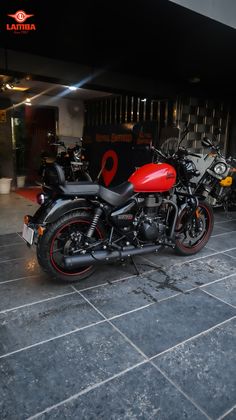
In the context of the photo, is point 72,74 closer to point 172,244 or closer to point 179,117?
point 179,117

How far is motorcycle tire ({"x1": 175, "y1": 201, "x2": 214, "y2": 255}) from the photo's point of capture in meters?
3.34

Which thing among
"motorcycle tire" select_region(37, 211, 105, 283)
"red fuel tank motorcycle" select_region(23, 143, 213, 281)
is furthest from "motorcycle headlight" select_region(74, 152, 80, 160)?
"motorcycle tire" select_region(37, 211, 105, 283)

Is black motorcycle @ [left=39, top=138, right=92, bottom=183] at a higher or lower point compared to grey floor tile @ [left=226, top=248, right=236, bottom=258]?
higher

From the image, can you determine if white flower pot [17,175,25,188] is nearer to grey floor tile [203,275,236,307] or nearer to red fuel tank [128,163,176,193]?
red fuel tank [128,163,176,193]

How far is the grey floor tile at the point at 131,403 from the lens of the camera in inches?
54.7

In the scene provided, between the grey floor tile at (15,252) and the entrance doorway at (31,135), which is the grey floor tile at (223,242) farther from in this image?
the entrance doorway at (31,135)

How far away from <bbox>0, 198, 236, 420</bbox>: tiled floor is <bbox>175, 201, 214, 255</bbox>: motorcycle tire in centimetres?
38

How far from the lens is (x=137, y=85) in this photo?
5.90m

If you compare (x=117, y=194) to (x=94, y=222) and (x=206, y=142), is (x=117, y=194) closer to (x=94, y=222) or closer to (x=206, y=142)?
(x=94, y=222)

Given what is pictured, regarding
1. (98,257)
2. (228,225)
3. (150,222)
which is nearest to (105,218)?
(98,257)

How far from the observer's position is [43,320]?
212 cm

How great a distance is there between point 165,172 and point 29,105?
23.1 ft

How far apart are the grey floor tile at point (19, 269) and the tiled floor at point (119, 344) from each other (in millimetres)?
10

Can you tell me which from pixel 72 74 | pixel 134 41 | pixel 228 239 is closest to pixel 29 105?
pixel 72 74
